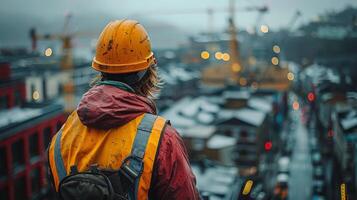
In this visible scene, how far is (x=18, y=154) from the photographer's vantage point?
46.1 feet

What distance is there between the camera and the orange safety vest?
1.71m

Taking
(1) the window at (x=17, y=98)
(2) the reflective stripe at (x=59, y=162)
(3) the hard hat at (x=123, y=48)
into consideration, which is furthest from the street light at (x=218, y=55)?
(2) the reflective stripe at (x=59, y=162)

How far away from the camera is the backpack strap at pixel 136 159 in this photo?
1695 millimetres

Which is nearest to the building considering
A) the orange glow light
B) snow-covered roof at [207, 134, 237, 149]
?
snow-covered roof at [207, 134, 237, 149]

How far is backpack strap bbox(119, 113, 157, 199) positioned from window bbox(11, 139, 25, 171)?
509 inches

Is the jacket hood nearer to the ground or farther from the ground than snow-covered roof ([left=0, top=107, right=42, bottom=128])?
farther from the ground

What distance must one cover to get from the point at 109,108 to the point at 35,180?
1479 centimetres

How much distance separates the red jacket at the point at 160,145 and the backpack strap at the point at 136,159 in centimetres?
7

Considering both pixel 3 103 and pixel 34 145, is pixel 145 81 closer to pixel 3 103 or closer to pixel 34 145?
pixel 34 145

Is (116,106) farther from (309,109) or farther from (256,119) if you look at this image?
(309,109)

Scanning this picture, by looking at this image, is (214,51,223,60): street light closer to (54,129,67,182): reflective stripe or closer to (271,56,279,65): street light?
(271,56,279,65): street light

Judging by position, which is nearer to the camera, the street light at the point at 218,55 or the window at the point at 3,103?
the window at the point at 3,103

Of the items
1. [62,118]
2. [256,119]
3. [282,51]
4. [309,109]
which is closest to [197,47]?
[282,51]

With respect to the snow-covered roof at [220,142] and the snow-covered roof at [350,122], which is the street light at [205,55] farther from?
the snow-covered roof at [350,122]
